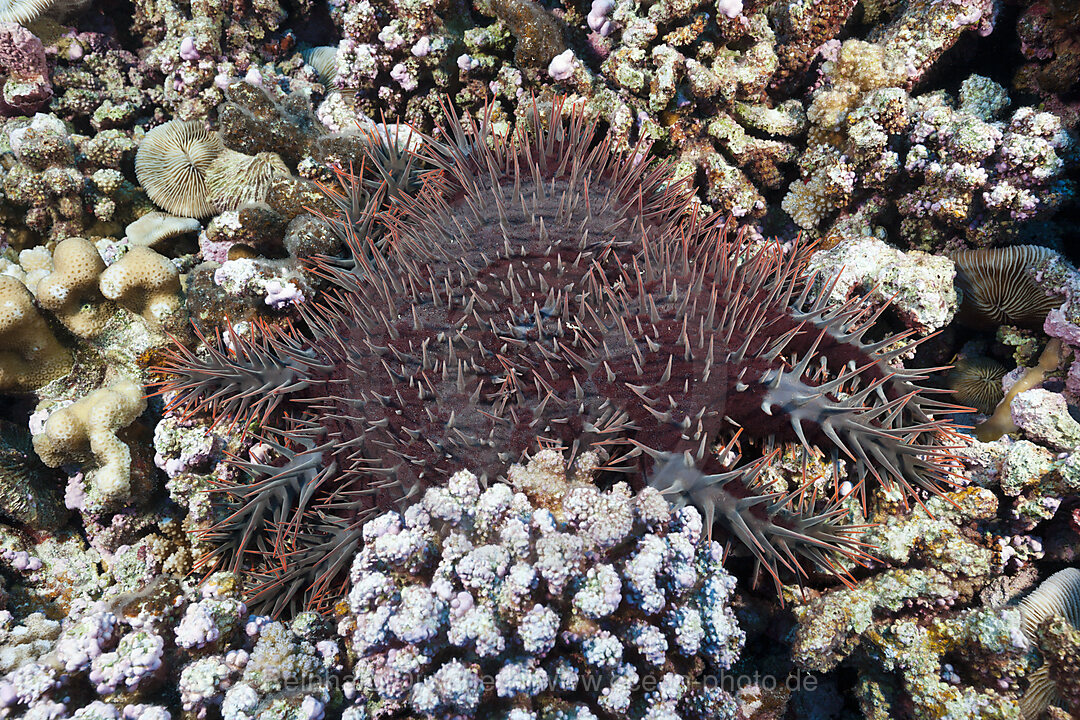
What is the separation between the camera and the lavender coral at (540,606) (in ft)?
7.20

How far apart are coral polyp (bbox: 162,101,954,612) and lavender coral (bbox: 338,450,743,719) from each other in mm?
248

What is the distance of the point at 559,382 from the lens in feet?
9.10

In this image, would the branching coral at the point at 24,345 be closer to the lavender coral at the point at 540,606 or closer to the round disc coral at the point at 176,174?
the round disc coral at the point at 176,174

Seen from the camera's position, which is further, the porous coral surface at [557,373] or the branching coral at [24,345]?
the branching coral at [24,345]

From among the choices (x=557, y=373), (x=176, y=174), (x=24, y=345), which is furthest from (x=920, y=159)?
(x=24, y=345)

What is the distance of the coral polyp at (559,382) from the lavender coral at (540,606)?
0.81 ft

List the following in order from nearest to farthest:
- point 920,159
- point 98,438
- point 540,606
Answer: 1. point 540,606
2. point 98,438
3. point 920,159

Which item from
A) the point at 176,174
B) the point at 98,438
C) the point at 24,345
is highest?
the point at 176,174

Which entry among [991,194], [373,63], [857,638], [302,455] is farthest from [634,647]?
[373,63]

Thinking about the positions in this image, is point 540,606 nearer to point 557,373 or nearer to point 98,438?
point 557,373

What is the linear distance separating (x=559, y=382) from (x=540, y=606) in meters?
1.02

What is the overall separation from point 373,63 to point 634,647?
4.47 meters

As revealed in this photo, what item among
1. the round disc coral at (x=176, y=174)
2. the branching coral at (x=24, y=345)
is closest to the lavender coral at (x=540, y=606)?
the branching coral at (x=24, y=345)

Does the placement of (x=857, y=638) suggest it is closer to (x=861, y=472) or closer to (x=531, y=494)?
(x=861, y=472)
